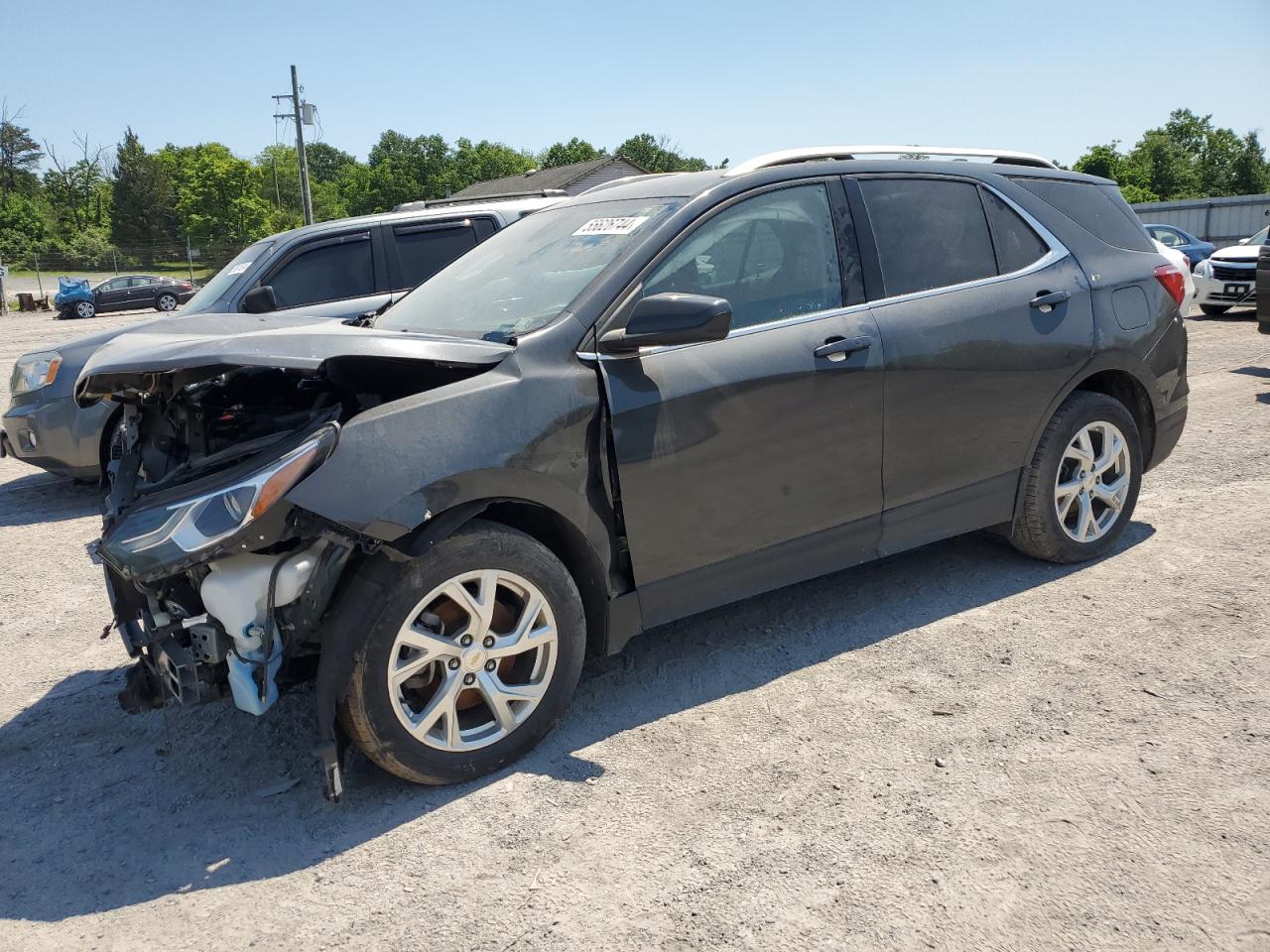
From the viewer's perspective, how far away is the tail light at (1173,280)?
192 inches

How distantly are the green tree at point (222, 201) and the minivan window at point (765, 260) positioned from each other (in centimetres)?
7851

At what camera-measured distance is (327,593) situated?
2.87 m

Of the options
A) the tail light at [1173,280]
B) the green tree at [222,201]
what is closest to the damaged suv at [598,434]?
the tail light at [1173,280]

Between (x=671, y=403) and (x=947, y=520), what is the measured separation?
5.26 ft

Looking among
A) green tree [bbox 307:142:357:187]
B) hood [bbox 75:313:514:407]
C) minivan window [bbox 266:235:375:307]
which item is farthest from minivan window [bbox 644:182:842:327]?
green tree [bbox 307:142:357:187]

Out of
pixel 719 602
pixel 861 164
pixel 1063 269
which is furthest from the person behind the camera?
pixel 1063 269

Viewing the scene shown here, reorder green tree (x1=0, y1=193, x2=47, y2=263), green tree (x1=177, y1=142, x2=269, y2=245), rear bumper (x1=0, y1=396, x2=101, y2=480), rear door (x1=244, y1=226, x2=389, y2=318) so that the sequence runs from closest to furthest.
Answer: rear bumper (x1=0, y1=396, x2=101, y2=480)
rear door (x1=244, y1=226, x2=389, y2=318)
green tree (x1=0, y1=193, x2=47, y2=263)
green tree (x1=177, y1=142, x2=269, y2=245)

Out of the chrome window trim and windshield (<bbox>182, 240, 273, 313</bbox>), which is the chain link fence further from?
the chrome window trim

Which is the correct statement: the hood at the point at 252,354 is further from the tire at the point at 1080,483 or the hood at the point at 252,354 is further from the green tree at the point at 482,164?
the green tree at the point at 482,164

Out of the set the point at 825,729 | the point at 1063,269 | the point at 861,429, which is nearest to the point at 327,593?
the point at 825,729

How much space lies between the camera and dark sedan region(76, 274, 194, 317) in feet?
120

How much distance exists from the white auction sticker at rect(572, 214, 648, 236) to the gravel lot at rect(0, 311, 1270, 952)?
5.71ft

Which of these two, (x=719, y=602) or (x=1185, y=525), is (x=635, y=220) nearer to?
(x=719, y=602)

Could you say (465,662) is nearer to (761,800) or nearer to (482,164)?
(761,800)
